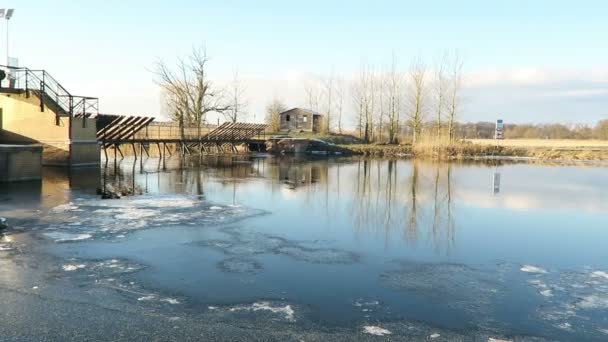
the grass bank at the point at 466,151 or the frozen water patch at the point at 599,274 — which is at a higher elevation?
the grass bank at the point at 466,151

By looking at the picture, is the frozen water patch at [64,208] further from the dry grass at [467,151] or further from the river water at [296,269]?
the dry grass at [467,151]

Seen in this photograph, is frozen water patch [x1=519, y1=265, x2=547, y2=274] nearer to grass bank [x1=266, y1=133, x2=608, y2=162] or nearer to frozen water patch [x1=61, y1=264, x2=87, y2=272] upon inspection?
frozen water patch [x1=61, y1=264, x2=87, y2=272]

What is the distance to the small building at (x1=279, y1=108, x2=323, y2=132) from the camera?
6159cm

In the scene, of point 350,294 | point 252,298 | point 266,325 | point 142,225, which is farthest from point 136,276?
point 142,225

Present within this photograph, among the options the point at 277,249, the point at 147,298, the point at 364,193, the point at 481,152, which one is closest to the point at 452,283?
the point at 277,249

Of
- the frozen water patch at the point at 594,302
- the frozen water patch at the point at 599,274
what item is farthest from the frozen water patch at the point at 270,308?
the frozen water patch at the point at 599,274

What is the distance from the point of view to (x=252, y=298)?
5676 mm

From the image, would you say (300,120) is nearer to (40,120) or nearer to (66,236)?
(40,120)

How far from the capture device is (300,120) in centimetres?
6228

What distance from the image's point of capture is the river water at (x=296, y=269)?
4.96m

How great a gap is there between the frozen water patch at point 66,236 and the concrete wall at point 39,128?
44.7 feet

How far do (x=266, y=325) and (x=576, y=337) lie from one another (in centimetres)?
290

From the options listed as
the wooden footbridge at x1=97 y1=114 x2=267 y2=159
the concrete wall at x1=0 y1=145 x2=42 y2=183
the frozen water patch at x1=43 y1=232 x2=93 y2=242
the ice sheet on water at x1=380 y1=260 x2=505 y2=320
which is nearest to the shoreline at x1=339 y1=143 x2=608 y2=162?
the wooden footbridge at x1=97 y1=114 x2=267 y2=159

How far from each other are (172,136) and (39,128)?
19.0 m
